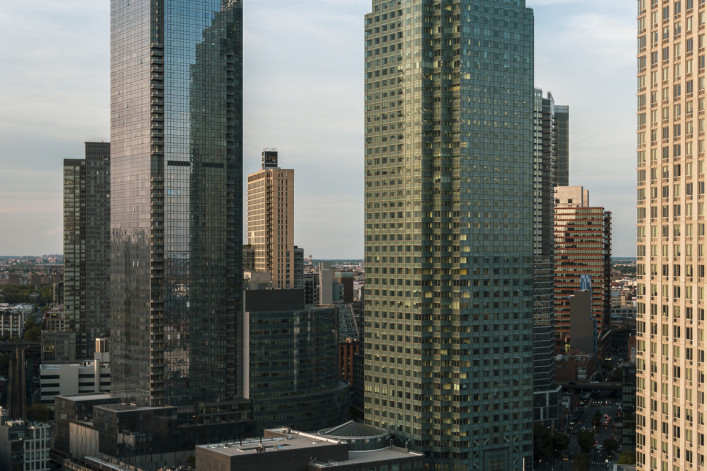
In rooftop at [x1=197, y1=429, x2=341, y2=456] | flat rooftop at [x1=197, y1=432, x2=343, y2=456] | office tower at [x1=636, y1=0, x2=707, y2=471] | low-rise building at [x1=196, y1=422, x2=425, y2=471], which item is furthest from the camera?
rooftop at [x1=197, y1=429, x2=341, y2=456]

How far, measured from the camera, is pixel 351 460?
18512cm

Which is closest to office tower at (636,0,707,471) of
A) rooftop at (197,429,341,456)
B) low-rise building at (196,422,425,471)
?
low-rise building at (196,422,425,471)

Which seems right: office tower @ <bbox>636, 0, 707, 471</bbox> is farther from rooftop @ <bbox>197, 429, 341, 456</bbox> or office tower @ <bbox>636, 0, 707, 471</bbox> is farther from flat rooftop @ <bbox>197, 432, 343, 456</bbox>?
rooftop @ <bbox>197, 429, 341, 456</bbox>

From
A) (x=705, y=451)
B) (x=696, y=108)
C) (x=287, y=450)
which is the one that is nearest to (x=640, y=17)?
(x=696, y=108)

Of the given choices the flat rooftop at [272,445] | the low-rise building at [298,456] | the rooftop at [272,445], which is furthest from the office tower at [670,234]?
the rooftop at [272,445]

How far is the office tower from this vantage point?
392 feet

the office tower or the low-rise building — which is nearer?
the office tower

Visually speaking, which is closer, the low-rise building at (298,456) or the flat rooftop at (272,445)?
the low-rise building at (298,456)

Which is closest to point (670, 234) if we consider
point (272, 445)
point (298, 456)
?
point (298, 456)

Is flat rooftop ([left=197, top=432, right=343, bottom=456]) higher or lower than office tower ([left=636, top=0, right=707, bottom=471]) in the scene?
lower

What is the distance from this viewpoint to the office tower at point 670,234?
119m

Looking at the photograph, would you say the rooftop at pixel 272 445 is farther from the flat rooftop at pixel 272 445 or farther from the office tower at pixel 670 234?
the office tower at pixel 670 234

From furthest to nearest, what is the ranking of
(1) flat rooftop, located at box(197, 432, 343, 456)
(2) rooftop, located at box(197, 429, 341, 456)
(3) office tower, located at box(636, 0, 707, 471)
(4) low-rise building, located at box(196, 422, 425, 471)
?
1. (2) rooftop, located at box(197, 429, 341, 456)
2. (1) flat rooftop, located at box(197, 432, 343, 456)
3. (4) low-rise building, located at box(196, 422, 425, 471)
4. (3) office tower, located at box(636, 0, 707, 471)

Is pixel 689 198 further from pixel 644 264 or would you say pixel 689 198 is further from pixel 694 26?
pixel 694 26
